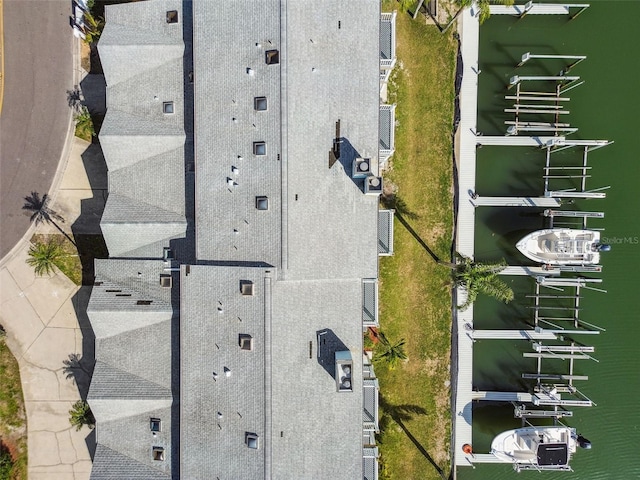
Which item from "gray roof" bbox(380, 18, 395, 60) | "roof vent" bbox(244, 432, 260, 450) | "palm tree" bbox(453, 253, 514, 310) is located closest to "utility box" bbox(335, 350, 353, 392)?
"roof vent" bbox(244, 432, 260, 450)

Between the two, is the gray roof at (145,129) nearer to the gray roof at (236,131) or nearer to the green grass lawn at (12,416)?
the gray roof at (236,131)

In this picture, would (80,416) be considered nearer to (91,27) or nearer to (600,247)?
(91,27)

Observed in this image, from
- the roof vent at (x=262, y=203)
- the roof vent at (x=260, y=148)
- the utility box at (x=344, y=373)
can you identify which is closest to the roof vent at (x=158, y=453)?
the utility box at (x=344, y=373)

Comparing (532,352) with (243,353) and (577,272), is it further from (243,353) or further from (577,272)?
(243,353)

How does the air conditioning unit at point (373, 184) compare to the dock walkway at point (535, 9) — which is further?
the dock walkway at point (535, 9)

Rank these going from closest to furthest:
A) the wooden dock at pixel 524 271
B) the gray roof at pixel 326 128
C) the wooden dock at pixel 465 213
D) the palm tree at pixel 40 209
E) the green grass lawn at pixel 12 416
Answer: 1. the gray roof at pixel 326 128
2. the green grass lawn at pixel 12 416
3. the palm tree at pixel 40 209
4. the wooden dock at pixel 465 213
5. the wooden dock at pixel 524 271
